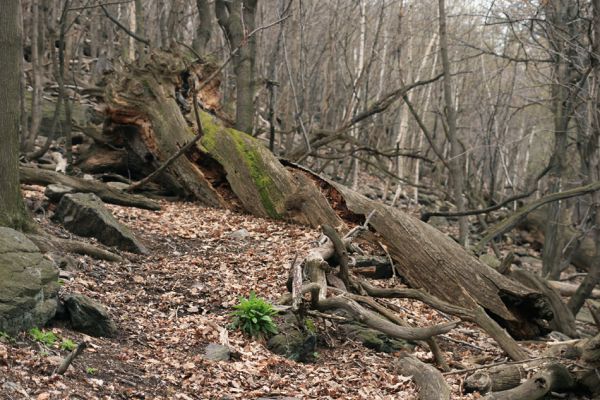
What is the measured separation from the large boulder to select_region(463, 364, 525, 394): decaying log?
3.38 metres

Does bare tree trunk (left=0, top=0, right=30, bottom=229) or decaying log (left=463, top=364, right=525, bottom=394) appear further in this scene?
bare tree trunk (left=0, top=0, right=30, bottom=229)

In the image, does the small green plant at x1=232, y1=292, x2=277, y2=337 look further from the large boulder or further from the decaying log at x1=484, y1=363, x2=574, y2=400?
the decaying log at x1=484, y1=363, x2=574, y2=400

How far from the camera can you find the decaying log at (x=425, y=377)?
5.06m

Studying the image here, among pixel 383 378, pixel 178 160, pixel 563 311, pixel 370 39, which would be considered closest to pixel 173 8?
pixel 178 160

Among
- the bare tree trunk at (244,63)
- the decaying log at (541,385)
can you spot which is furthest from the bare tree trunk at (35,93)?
the decaying log at (541,385)

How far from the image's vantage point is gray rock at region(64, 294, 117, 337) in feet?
16.8

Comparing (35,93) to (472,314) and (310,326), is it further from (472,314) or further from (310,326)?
(472,314)

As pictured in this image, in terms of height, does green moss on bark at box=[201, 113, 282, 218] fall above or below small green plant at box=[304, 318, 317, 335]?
above

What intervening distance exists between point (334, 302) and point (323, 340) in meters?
0.39

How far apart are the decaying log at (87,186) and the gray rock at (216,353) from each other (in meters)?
4.42

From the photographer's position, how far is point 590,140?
1038 centimetres

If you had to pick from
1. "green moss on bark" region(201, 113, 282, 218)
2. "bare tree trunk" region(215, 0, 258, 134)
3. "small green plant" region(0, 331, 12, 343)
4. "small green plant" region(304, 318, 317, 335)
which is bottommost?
"small green plant" region(304, 318, 317, 335)

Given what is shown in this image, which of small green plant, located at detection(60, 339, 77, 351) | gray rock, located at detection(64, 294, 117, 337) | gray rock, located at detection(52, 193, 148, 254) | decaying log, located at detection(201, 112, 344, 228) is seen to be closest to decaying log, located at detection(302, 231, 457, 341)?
gray rock, located at detection(64, 294, 117, 337)

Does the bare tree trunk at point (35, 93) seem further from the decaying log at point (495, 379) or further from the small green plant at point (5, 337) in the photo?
the decaying log at point (495, 379)
